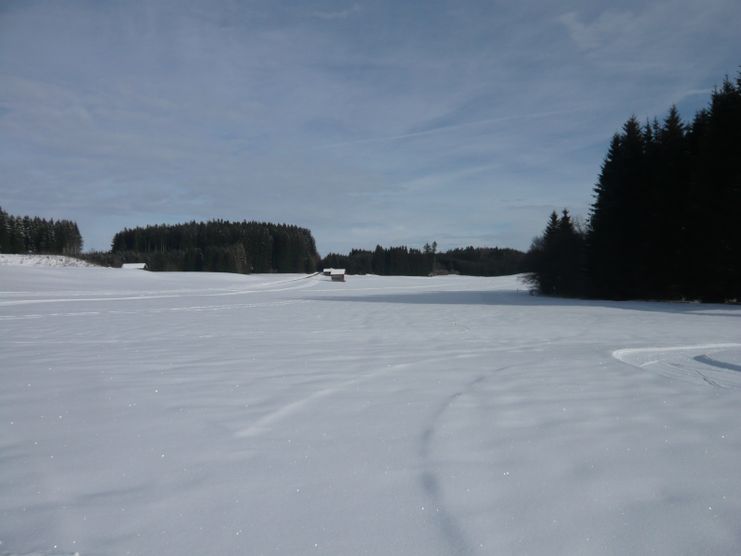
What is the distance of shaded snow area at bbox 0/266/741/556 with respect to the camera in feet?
6.51

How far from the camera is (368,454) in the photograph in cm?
277

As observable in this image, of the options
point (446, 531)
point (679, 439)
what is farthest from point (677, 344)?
point (446, 531)

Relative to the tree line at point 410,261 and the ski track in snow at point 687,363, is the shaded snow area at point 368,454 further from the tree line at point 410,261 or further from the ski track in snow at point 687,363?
the tree line at point 410,261

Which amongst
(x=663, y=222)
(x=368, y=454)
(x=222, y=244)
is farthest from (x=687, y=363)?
(x=222, y=244)

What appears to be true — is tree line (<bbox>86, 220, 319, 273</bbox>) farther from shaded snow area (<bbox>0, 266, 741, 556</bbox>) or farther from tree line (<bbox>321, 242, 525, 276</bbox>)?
shaded snow area (<bbox>0, 266, 741, 556</bbox>)

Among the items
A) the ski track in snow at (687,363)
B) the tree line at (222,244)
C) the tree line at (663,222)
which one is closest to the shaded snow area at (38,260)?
the tree line at (222,244)

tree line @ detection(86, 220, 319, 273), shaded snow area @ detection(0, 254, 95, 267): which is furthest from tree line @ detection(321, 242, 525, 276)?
shaded snow area @ detection(0, 254, 95, 267)

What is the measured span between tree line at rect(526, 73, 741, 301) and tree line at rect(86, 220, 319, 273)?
202 ft

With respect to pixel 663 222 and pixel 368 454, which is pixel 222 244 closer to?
pixel 663 222

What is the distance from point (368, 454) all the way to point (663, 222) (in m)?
23.5

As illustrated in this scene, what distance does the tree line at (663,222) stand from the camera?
19.1m

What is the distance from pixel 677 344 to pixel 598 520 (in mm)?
6289

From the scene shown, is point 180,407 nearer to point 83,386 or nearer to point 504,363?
point 83,386

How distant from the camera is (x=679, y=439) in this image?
295 cm
